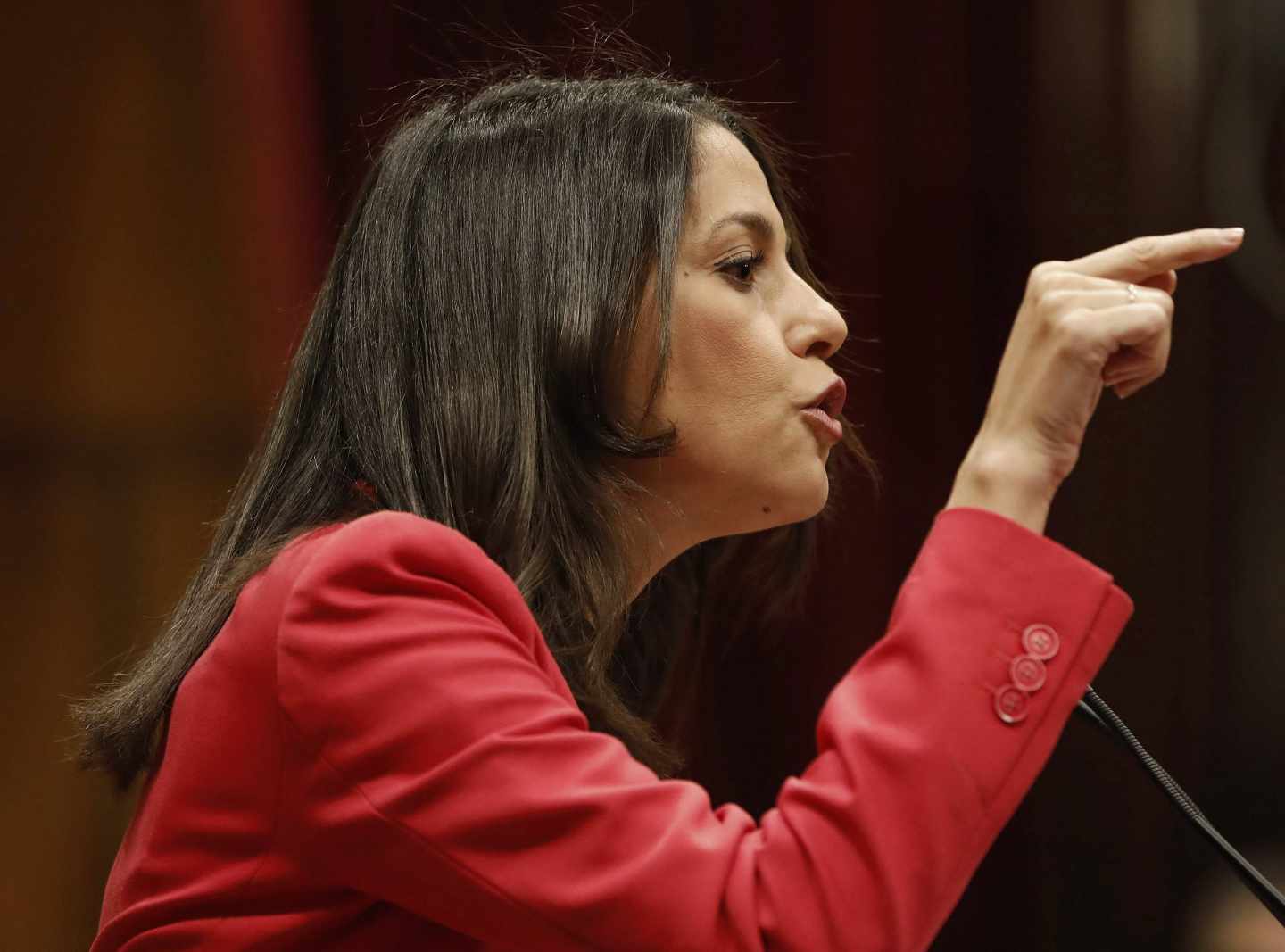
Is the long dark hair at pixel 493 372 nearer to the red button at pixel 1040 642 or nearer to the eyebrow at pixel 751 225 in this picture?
the eyebrow at pixel 751 225

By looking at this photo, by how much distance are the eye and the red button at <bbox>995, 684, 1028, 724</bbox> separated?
0.40 metres

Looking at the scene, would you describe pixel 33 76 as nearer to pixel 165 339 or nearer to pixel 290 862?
pixel 165 339

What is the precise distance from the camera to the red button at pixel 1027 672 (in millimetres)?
765

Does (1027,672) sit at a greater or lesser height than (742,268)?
lesser

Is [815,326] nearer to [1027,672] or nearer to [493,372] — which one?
[493,372]

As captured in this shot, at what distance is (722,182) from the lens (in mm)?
1088

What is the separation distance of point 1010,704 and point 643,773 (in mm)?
192

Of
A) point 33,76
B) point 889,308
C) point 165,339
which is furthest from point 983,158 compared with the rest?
point 33,76

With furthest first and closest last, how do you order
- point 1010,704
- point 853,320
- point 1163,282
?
point 853,320, point 1163,282, point 1010,704

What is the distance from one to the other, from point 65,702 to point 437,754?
1.13 m

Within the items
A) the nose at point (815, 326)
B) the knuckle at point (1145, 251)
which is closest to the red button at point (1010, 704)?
the knuckle at point (1145, 251)

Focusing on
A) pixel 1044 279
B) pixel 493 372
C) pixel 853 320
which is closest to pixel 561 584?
pixel 493 372

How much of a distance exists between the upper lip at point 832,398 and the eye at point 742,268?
94 millimetres

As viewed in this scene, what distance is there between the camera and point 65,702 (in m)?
1.74
